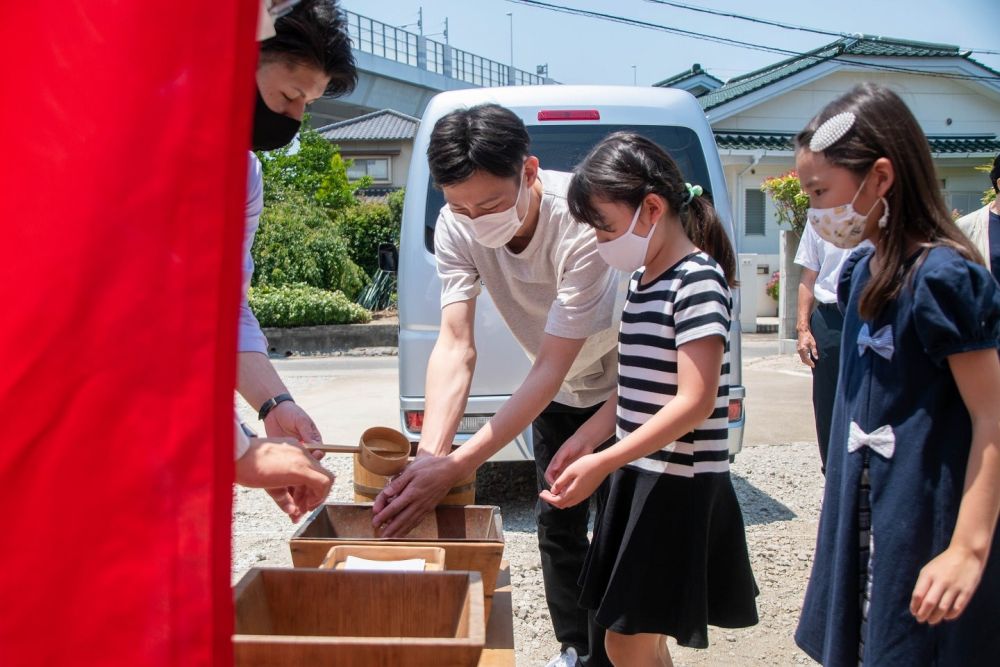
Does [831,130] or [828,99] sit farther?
[828,99]

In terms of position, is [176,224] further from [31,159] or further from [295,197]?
[295,197]

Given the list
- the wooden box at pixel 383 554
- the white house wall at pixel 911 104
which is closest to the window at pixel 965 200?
the white house wall at pixel 911 104

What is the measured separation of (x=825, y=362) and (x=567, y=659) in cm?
180

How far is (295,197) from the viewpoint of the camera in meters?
16.3

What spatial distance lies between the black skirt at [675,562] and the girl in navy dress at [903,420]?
289 mm

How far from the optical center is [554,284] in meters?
2.61

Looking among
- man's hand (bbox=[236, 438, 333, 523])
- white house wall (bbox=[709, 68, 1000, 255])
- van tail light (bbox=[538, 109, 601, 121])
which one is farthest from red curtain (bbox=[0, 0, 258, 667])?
white house wall (bbox=[709, 68, 1000, 255])

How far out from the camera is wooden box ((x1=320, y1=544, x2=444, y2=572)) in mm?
1588

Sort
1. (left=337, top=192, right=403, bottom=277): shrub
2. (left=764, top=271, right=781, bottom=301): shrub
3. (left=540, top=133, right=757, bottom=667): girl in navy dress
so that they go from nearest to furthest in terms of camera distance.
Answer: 1. (left=540, top=133, right=757, bottom=667): girl in navy dress
2. (left=764, top=271, right=781, bottom=301): shrub
3. (left=337, top=192, right=403, bottom=277): shrub

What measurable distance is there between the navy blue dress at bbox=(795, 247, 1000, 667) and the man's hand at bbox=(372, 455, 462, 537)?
0.82 m

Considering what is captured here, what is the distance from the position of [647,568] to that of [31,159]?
1.63 m

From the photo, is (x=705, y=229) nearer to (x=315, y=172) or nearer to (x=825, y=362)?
(x=825, y=362)

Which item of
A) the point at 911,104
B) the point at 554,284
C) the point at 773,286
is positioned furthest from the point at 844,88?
the point at 554,284

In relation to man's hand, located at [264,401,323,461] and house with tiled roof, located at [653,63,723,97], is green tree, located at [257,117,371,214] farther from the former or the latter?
man's hand, located at [264,401,323,461]
